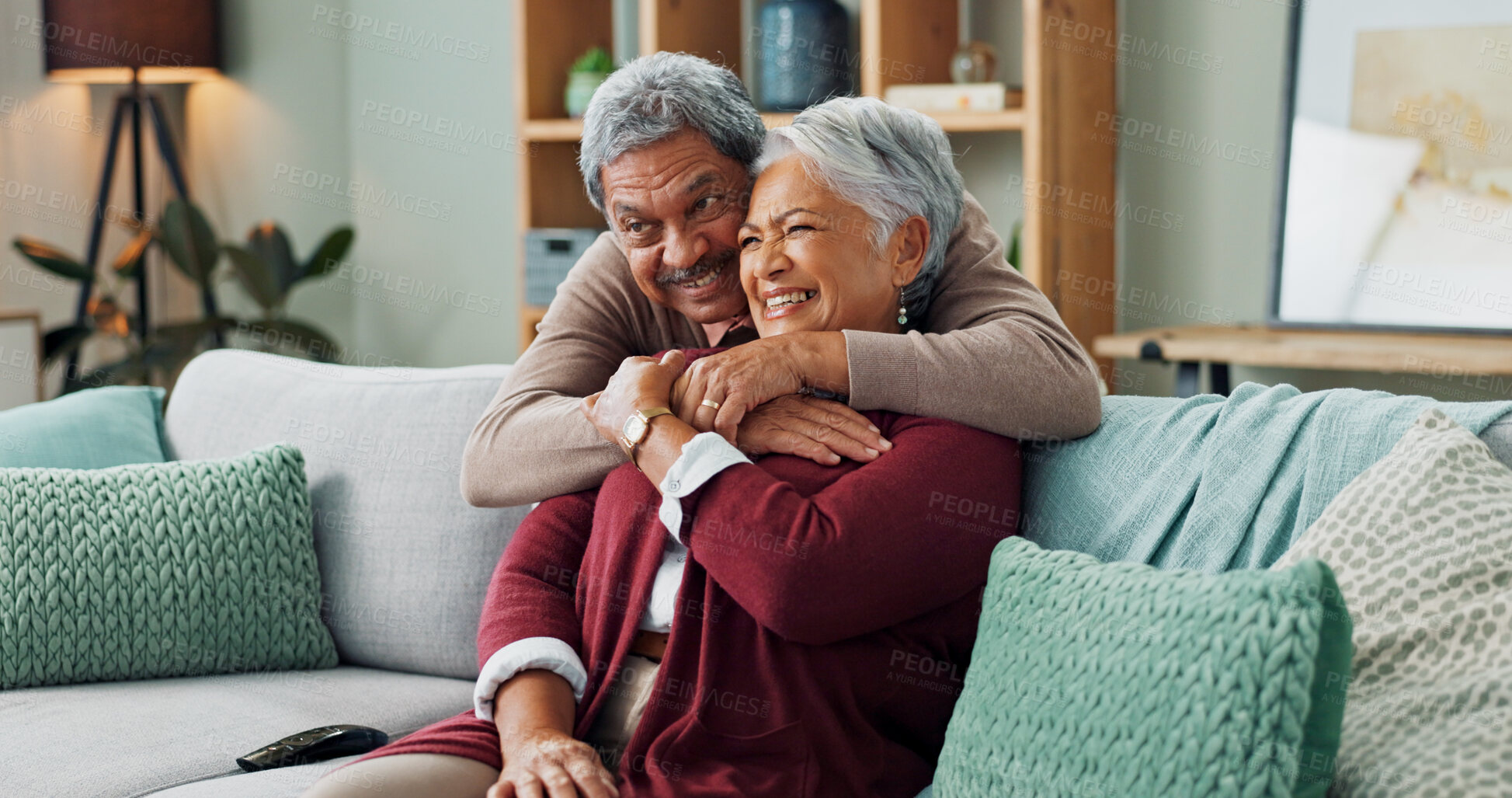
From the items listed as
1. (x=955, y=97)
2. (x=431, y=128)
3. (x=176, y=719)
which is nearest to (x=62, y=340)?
(x=431, y=128)

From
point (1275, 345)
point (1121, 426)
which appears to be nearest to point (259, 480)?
point (1121, 426)

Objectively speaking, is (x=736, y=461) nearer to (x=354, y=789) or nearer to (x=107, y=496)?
(x=354, y=789)

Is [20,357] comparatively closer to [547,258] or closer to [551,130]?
[547,258]

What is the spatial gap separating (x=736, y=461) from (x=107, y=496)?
3.47 ft

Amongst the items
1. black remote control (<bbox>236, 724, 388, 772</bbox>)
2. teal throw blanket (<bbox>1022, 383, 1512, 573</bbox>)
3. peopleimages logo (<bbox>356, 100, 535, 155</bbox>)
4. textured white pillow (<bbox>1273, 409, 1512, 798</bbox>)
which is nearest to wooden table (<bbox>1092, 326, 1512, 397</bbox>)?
teal throw blanket (<bbox>1022, 383, 1512, 573</bbox>)

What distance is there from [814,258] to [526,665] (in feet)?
1.82

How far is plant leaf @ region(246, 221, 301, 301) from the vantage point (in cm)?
392

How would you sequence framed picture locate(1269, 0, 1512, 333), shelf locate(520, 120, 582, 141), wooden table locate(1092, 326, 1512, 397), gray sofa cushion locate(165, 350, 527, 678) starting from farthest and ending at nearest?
shelf locate(520, 120, 582, 141) → framed picture locate(1269, 0, 1512, 333) → wooden table locate(1092, 326, 1512, 397) → gray sofa cushion locate(165, 350, 527, 678)

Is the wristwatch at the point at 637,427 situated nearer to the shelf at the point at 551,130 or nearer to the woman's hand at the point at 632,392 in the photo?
the woman's hand at the point at 632,392

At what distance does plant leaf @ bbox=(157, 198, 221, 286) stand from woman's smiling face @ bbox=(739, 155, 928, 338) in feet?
9.24

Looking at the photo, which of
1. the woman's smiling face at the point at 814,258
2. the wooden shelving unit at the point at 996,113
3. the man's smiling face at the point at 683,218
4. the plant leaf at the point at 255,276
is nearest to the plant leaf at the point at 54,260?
the plant leaf at the point at 255,276

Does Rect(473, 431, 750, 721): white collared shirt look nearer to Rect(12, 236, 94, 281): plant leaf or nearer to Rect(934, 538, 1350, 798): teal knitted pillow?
Rect(934, 538, 1350, 798): teal knitted pillow

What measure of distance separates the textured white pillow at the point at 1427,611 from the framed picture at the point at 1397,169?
1.56 m

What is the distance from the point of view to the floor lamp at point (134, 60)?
3559 millimetres
